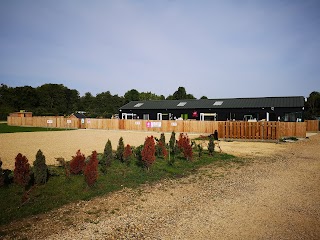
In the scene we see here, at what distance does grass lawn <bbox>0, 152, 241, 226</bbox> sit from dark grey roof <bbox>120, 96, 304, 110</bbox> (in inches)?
1179

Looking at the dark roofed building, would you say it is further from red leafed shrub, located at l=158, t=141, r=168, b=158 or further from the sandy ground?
→ red leafed shrub, located at l=158, t=141, r=168, b=158

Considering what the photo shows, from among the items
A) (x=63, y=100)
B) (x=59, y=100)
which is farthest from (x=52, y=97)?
(x=63, y=100)

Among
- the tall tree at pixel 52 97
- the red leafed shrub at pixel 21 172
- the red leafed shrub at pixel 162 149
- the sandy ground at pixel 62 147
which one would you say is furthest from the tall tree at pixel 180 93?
the red leafed shrub at pixel 21 172

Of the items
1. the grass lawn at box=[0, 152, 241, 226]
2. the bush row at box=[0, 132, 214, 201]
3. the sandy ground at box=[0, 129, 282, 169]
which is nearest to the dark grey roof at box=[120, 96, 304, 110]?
the sandy ground at box=[0, 129, 282, 169]

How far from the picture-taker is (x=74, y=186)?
A: 8.76m

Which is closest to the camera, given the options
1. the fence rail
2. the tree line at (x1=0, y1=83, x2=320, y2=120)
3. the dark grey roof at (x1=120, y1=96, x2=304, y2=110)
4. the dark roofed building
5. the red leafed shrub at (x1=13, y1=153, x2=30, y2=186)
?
the red leafed shrub at (x1=13, y1=153, x2=30, y2=186)

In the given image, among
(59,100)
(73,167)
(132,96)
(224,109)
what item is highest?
(132,96)

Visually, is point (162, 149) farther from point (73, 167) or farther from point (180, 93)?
point (180, 93)

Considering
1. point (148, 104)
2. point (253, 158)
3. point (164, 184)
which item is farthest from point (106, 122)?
point (164, 184)

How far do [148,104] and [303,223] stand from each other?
46.0 meters

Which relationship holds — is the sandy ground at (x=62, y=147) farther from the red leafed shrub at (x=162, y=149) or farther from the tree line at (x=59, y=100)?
the tree line at (x=59, y=100)

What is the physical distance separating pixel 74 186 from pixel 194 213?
464 cm

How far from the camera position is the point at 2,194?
7.80 m

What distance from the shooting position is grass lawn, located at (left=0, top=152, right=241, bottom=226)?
6.89 meters
